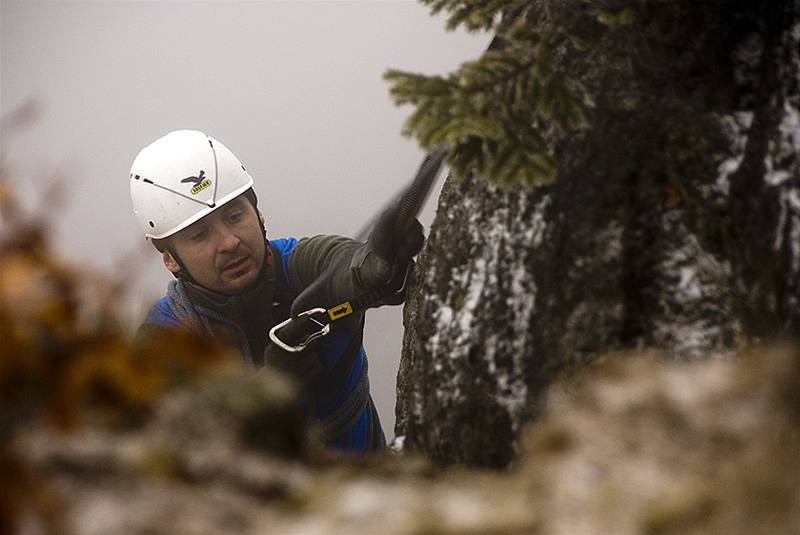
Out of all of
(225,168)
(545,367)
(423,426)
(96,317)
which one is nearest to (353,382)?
(225,168)

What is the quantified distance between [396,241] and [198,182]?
2.01 meters

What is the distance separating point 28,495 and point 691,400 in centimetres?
88

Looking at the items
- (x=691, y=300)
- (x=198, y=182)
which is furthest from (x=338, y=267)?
(x=691, y=300)

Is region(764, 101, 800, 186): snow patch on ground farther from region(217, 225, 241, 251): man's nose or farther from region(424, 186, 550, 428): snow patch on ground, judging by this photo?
region(217, 225, 241, 251): man's nose

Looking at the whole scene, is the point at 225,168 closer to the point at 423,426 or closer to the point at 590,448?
the point at 423,426

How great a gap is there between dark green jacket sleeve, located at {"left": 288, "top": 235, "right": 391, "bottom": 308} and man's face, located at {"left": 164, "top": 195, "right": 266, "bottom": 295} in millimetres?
331

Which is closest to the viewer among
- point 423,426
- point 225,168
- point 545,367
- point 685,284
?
point 685,284

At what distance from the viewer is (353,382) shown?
4.84 meters

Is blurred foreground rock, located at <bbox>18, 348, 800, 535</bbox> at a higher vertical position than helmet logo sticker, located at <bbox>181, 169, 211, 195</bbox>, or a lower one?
lower

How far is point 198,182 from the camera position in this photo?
4434 millimetres

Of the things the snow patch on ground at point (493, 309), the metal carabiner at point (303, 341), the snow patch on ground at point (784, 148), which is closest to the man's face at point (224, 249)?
the metal carabiner at point (303, 341)

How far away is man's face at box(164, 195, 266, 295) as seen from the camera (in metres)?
4.33

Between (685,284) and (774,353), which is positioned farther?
(685,284)

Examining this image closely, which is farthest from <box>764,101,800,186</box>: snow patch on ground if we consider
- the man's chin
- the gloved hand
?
the man's chin
